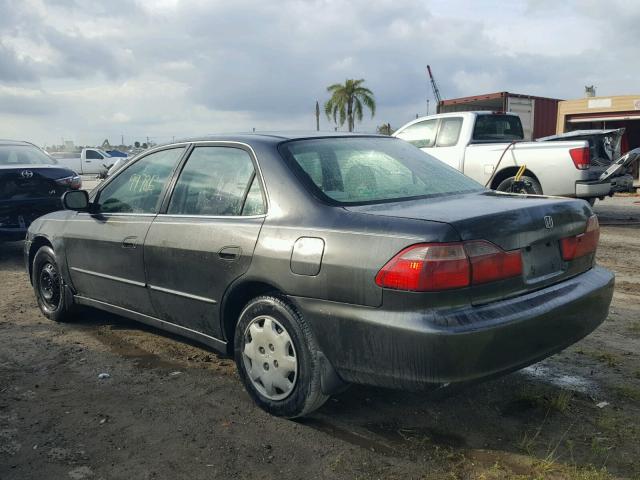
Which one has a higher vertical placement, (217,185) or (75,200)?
(217,185)

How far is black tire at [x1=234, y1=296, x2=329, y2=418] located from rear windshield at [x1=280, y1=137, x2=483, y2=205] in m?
0.64

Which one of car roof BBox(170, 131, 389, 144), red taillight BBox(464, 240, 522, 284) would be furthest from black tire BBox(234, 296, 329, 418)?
car roof BBox(170, 131, 389, 144)

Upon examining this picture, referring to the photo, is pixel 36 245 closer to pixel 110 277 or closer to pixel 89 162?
pixel 110 277

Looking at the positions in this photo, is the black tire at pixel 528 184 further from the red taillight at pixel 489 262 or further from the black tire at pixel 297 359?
the black tire at pixel 297 359

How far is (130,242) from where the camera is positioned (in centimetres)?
420

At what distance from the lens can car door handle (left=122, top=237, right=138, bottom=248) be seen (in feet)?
13.6

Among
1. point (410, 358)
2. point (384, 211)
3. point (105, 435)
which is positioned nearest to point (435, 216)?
point (384, 211)

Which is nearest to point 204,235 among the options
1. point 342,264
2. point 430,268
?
point 342,264

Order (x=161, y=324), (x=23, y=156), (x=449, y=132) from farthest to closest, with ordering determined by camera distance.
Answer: (x=449, y=132)
(x=23, y=156)
(x=161, y=324)

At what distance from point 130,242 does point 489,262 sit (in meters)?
2.53

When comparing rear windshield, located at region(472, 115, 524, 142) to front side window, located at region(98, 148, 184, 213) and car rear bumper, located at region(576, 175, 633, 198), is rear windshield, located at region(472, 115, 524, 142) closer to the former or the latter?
car rear bumper, located at region(576, 175, 633, 198)

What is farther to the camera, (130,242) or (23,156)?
(23,156)

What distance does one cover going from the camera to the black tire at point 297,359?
10.1 ft

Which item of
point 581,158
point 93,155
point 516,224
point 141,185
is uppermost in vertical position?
point 93,155
